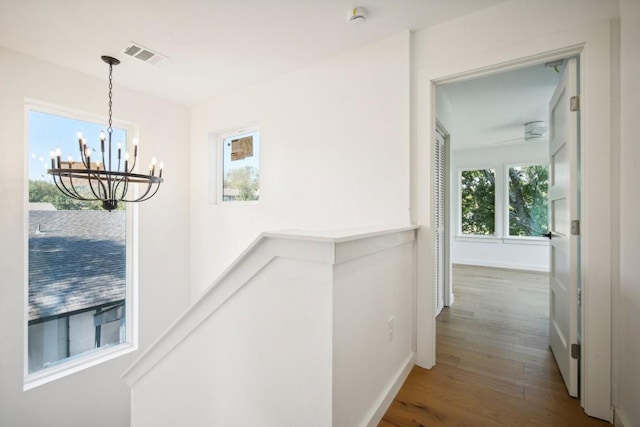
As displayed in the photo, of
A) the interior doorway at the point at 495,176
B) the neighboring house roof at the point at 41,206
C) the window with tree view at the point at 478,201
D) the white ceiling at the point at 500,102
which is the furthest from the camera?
the window with tree view at the point at 478,201

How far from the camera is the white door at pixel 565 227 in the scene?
1769mm

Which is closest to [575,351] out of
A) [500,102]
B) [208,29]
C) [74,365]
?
[500,102]

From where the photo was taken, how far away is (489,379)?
193 cm

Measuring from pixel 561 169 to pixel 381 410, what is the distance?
6.67 ft

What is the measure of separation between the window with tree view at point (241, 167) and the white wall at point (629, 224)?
2960 mm

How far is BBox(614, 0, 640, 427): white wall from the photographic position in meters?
1.42

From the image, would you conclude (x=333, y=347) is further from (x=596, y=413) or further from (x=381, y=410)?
(x=596, y=413)

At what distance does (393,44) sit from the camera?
7.37 feet

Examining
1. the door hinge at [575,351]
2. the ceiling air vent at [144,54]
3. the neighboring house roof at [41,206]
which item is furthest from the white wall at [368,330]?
the neighboring house roof at [41,206]

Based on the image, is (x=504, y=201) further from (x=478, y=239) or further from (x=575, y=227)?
(x=575, y=227)

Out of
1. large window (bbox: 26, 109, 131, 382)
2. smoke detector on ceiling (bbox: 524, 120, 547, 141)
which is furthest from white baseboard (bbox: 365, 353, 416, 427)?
smoke detector on ceiling (bbox: 524, 120, 547, 141)

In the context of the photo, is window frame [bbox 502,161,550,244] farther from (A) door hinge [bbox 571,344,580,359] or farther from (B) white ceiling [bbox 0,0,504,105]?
(B) white ceiling [bbox 0,0,504,105]

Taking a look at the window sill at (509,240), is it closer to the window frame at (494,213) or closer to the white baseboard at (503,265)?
the window frame at (494,213)

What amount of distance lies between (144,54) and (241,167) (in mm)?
1458
